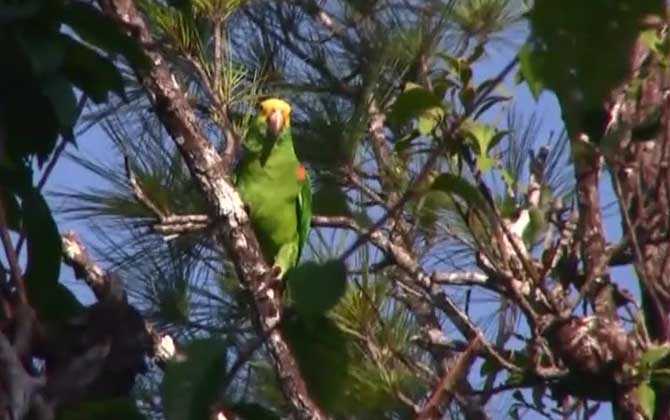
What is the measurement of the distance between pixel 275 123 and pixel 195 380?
2.09m

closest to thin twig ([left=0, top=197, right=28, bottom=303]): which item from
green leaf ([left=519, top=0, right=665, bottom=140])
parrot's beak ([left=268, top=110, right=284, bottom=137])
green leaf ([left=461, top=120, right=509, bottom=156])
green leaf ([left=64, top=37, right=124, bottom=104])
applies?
green leaf ([left=64, top=37, right=124, bottom=104])

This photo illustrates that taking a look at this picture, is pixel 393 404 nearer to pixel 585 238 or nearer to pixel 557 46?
pixel 585 238

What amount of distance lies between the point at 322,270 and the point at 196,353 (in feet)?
0.21

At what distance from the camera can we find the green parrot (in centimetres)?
274

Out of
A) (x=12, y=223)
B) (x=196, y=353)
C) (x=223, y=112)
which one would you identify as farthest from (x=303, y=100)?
(x=196, y=353)

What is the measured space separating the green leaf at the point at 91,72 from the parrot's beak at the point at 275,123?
1.76m

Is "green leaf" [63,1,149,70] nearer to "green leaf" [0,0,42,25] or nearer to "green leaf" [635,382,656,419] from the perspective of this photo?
"green leaf" [0,0,42,25]

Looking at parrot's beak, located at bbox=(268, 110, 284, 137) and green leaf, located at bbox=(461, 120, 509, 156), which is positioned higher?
parrot's beak, located at bbox=(268, 110, 284, 137)

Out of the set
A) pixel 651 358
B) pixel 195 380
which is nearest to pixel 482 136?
pixel 651 358

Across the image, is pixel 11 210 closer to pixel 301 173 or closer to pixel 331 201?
pixel 331 201

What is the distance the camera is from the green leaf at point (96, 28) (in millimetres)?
767

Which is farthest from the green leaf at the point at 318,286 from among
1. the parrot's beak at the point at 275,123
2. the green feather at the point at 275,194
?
the green feather at the point at 275,194

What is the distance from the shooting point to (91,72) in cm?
82

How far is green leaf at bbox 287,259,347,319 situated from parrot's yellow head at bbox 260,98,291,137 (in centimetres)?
209
